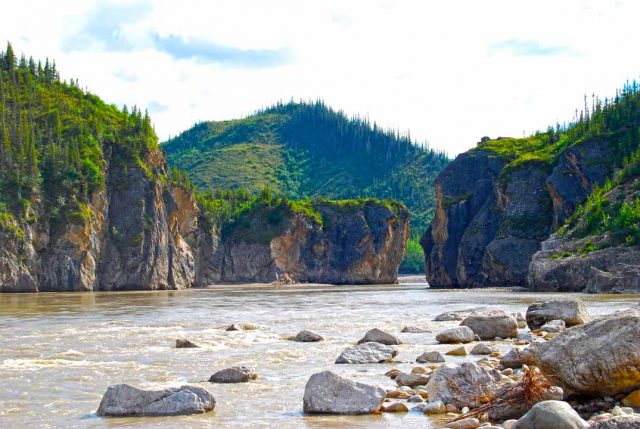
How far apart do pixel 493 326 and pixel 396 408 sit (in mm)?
15315

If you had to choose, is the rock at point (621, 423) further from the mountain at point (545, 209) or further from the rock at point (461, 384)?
the mountain at point (545, 209)

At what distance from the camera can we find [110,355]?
25609 mm

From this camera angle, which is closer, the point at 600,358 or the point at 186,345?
the point at 600,358

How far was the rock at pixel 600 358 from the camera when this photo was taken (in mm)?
13625

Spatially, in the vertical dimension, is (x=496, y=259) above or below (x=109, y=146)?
below

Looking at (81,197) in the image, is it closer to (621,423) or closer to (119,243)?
(119,243)

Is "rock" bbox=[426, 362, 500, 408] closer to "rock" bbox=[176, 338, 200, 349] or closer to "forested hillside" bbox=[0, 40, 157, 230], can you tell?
"rock" bbox=[176, 338, 200, 349]

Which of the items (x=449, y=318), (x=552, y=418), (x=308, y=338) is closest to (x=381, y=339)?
A: (x=308, y=338)

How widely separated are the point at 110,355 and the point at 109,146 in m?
113

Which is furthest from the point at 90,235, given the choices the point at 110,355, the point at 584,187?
the point at 110,355

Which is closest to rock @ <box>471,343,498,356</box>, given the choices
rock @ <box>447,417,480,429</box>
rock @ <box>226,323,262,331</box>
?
rock @ <box>447,417,480,429</box>

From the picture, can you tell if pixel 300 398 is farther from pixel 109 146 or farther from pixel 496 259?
pixel 109 146

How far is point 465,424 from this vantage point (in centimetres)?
1313

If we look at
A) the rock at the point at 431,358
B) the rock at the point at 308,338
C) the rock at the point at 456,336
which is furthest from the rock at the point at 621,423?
the rock at the point at 308,338
